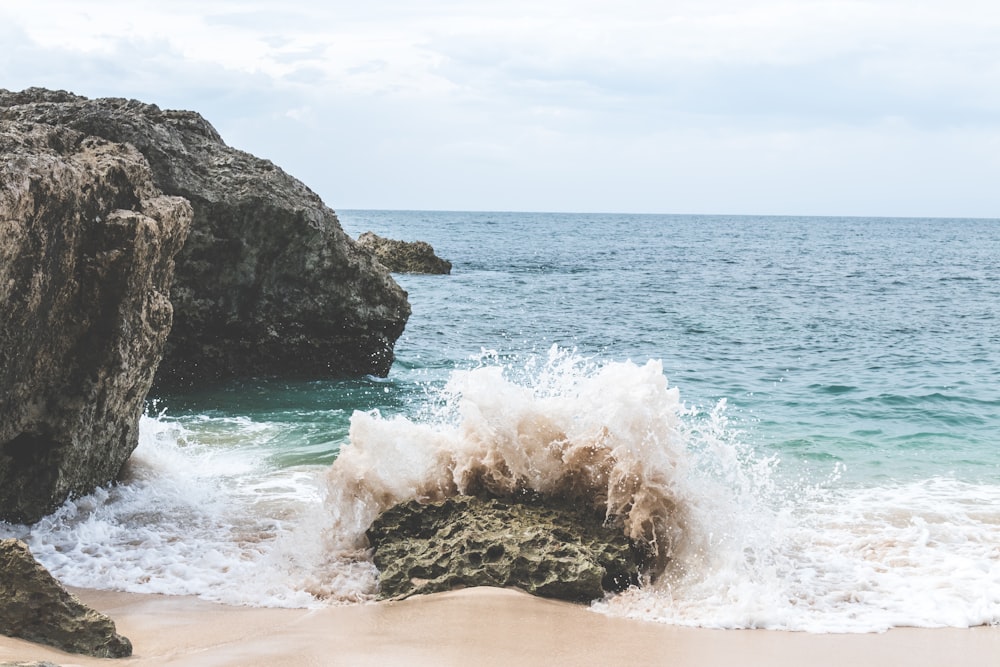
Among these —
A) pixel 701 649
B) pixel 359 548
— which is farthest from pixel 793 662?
pixel 359 548

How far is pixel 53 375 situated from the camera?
6406 mm

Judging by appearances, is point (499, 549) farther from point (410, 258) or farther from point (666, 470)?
point (410, 258)

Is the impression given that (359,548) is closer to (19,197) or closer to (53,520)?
(53,520)

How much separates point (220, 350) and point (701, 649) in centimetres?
875

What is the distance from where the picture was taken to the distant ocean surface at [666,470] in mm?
5496

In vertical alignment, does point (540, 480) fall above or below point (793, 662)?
above

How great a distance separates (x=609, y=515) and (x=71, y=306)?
12.7 feet

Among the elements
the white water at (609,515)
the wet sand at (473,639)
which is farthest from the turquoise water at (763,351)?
A: the wet sand at (473,639)

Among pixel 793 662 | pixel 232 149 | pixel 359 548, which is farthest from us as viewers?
pixel 232 149

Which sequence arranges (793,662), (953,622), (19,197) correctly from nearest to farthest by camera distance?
(793,662) → (953,622) → (19,197)

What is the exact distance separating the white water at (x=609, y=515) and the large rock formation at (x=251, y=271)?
15.4ft

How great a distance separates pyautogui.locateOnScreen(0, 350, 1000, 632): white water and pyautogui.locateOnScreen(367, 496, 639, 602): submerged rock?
0.50 ft

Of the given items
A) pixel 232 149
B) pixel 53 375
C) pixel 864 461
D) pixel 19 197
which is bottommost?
pixel 864 461

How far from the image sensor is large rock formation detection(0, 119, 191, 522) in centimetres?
574
